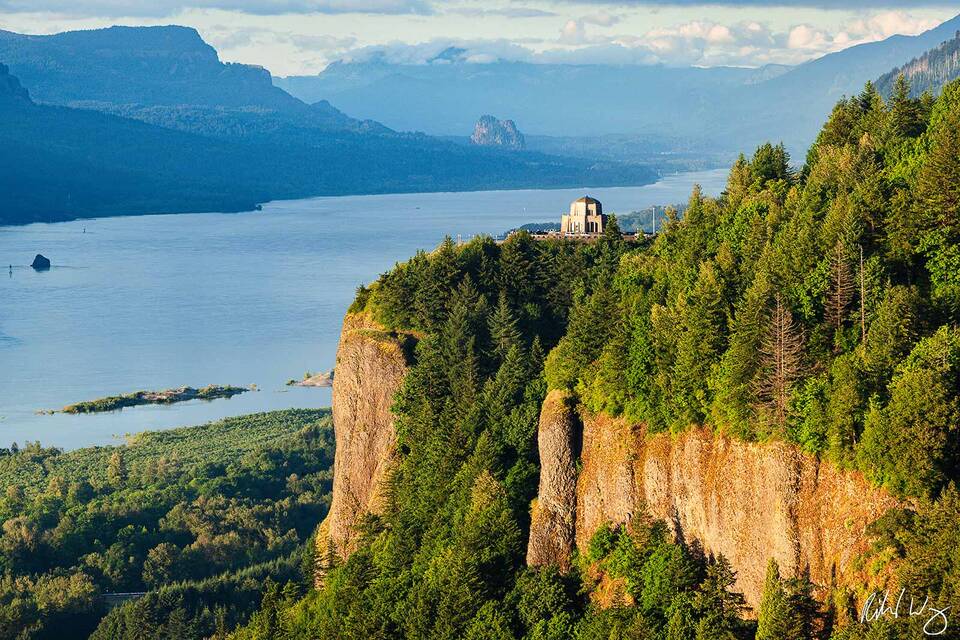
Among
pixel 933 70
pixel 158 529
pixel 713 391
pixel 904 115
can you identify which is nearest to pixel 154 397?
pixel 158 529

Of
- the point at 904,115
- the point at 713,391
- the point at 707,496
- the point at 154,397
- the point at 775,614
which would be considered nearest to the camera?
the point at 775,614

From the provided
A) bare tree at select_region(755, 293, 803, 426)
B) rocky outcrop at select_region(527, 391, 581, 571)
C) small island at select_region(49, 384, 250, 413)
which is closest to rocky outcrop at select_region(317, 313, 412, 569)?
rocky outcrop at select_region(527, 391, 581, 571)

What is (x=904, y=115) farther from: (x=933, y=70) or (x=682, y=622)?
(x=933, y=70)

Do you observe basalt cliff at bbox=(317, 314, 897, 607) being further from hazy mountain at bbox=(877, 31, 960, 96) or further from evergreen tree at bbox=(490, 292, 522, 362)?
hazy mountain at bbox=(877, 31, 960, 96)

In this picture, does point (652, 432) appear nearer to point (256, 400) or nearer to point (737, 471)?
point (737, 471)

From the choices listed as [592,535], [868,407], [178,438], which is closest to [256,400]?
[178,438]
